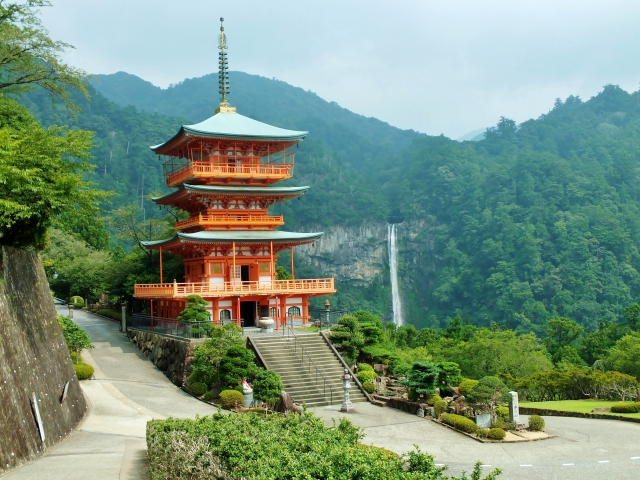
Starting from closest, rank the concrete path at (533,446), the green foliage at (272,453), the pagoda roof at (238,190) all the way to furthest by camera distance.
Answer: the green foliage at (272,453), the concrete path at (533,446), the pagoda roof at (238,190)

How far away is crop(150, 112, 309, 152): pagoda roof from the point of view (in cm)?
2978

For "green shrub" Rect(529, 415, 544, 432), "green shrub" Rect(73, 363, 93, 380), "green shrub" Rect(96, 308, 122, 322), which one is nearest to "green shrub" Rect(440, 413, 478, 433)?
"green shrub" Rect(529, 415, 544, 432)

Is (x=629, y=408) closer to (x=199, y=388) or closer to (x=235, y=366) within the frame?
(x=235, y=366)

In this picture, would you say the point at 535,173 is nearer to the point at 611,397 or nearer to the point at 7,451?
the point at 611,397

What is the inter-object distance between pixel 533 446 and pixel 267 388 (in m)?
7.98

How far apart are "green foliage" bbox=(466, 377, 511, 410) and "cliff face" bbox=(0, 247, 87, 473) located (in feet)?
36.6

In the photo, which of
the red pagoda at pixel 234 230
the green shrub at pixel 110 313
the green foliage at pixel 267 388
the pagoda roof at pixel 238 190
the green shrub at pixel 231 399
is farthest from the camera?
the green shrub at pixel 110 313

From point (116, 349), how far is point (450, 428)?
643 inches

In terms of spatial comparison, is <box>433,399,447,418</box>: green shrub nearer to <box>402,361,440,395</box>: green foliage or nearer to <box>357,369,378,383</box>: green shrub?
<box>402,361,440,395</box>: green foliage

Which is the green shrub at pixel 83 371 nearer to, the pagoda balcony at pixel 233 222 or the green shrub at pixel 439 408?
the pagoda balcony at pixel 233 222

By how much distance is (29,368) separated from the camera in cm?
1417

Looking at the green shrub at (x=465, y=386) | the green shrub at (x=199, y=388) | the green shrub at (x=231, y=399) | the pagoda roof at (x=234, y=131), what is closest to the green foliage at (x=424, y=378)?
the green shrub at (x=465, y=386)

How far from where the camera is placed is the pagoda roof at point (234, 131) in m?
29.8

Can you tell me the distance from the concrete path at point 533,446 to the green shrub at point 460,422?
0.84 ft
